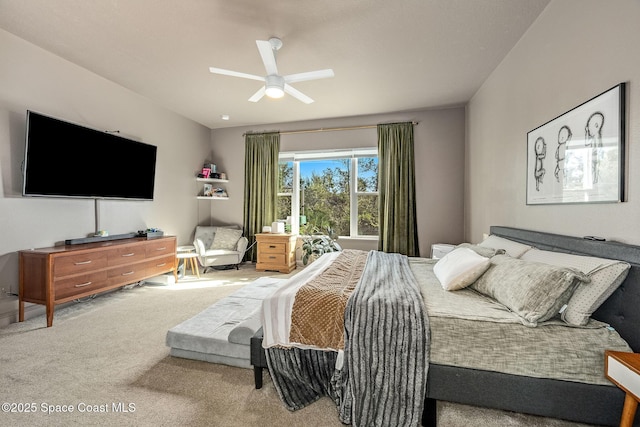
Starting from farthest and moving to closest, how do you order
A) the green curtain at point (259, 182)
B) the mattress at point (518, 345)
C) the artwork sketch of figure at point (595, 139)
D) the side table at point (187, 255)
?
the green curtain at point (259, 182) < the side table at point (187, 255) < the artwork sketch of figure at point (595, 139) < the mattress at point (518, 345)

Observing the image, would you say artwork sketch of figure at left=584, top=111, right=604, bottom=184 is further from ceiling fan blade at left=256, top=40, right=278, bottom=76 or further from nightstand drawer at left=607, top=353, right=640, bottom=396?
ceiling fan blade at left=256, top=40, right=278, bottom=76

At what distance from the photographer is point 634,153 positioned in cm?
145

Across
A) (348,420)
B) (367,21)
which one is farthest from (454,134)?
(348,420)

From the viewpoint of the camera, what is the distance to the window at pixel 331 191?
16.3 ft

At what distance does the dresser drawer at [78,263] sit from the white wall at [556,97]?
4.34 meters

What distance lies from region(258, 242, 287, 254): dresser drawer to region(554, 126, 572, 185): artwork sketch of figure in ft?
12.3

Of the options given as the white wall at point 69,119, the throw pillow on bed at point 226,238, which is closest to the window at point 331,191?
the throw pillow on bed at point 226,238

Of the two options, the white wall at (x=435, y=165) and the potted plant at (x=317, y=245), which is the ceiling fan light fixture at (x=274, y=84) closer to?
the white wall at (x=435, y=165)

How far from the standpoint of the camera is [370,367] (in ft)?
4.66

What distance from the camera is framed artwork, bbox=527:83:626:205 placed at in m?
1.54

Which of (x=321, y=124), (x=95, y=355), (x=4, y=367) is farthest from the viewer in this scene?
(x=321, y=124)

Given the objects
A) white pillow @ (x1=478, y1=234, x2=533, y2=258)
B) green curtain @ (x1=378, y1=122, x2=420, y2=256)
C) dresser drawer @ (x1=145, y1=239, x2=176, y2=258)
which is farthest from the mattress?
dresser drawer @ (x1=145, y1=239, x2=176, y2=258)

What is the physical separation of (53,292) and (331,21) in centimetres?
357

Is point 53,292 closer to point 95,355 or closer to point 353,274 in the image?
point 95,355
